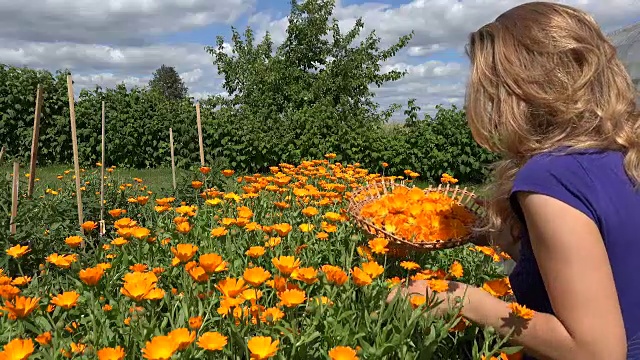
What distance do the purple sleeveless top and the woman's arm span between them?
4cm

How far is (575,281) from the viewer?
3.77 ft

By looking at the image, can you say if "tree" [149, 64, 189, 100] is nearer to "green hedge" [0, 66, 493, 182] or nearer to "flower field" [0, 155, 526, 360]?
"green hedge" [0, 66, 493, 182]

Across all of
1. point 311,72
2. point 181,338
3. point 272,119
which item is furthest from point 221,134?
point 181,338

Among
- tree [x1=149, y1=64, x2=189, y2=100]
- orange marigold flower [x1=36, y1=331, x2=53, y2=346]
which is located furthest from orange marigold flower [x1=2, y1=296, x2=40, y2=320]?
tree [x1=149, y1=64, x2=189, y2=100]

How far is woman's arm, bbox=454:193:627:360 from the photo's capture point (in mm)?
1145

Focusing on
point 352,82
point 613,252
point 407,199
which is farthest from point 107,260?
point 352,82

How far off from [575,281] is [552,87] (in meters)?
0.45

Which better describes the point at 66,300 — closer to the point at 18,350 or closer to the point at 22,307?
the point at 22,307

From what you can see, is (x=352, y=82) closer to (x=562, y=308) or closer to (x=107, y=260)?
(x=107, y=260)

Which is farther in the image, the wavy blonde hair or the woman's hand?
the woman's hand

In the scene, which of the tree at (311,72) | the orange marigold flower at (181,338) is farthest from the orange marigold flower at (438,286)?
the tree at (311,72)

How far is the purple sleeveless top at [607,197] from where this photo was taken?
1203 mm

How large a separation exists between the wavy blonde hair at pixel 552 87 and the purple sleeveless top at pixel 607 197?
5 cm

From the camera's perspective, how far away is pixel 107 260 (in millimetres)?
2426
